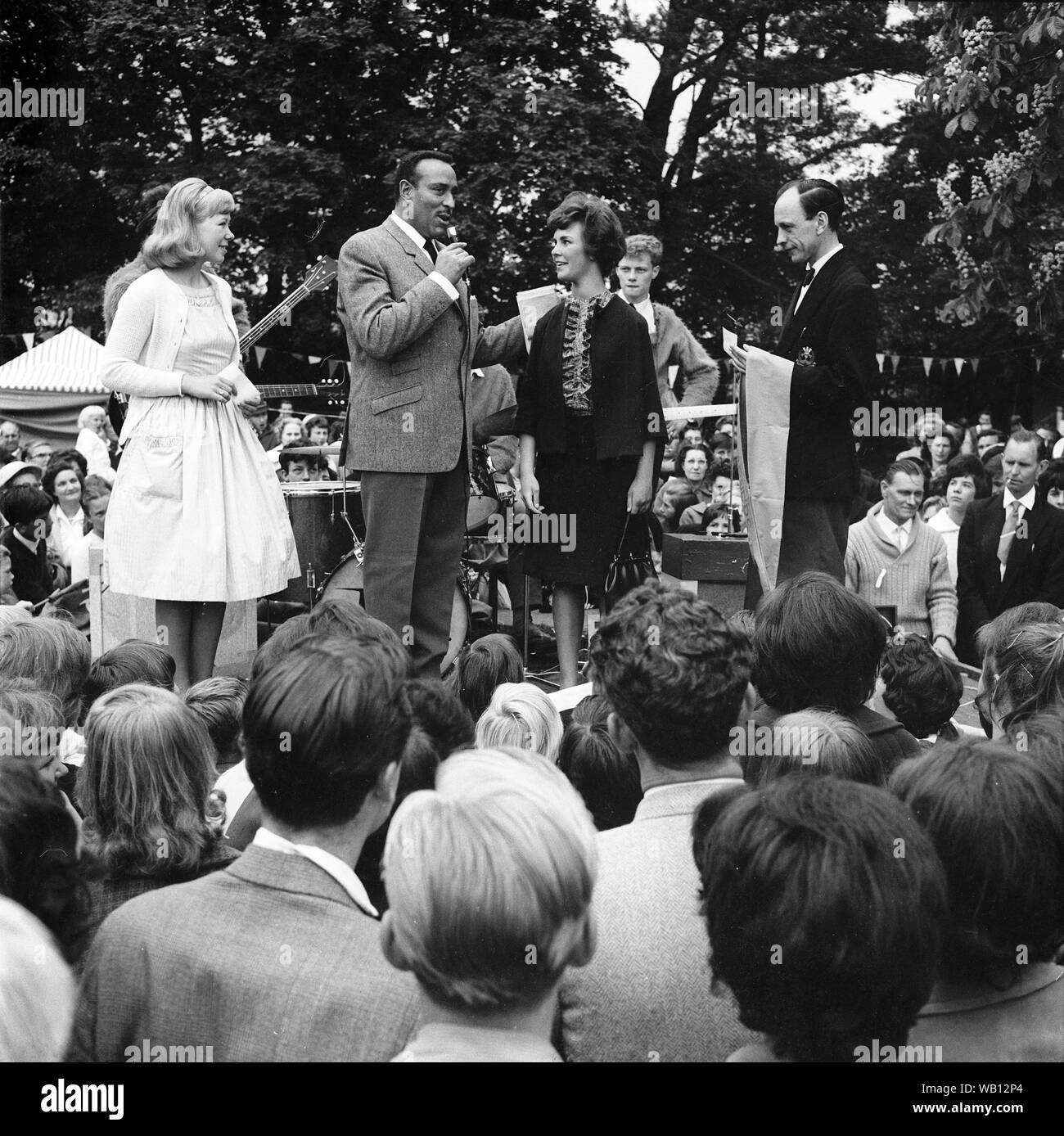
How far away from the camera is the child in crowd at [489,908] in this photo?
1660mm

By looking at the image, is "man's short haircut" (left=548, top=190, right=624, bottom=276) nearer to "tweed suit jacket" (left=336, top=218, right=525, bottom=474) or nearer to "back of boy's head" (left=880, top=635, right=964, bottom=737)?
"tweed suit jacket" (left=336, top=218, right=525, bottom=474)

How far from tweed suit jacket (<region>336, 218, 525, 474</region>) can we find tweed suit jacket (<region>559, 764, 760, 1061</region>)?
2861 mm

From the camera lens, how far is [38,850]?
2.04 meters

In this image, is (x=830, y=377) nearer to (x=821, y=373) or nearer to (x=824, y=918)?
(x=821, y=373)

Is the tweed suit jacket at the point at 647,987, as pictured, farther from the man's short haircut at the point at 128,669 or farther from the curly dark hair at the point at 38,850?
the man's short haircut at the point at 128,669

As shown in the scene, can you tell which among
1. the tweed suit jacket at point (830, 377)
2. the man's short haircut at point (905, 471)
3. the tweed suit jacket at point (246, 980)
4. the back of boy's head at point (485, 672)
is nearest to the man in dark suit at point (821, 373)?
the tweed suit jacket at point (830, 377)

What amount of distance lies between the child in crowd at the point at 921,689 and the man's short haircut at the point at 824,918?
85.3 inches

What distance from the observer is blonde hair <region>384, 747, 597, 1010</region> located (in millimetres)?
1659

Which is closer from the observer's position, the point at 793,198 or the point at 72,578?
the point at 793,198

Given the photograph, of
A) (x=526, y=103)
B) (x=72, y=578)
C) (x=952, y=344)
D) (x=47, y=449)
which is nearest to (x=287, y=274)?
(x=526, y=103)

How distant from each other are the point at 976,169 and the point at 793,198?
40.2 ft

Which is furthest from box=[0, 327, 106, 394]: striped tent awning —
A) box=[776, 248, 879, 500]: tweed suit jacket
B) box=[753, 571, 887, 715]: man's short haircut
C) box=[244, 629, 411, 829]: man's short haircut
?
box=[244, 629, 411, 829]: man's short haircut

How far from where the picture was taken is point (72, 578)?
7754 mm

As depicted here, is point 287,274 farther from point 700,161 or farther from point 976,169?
point 976,169
